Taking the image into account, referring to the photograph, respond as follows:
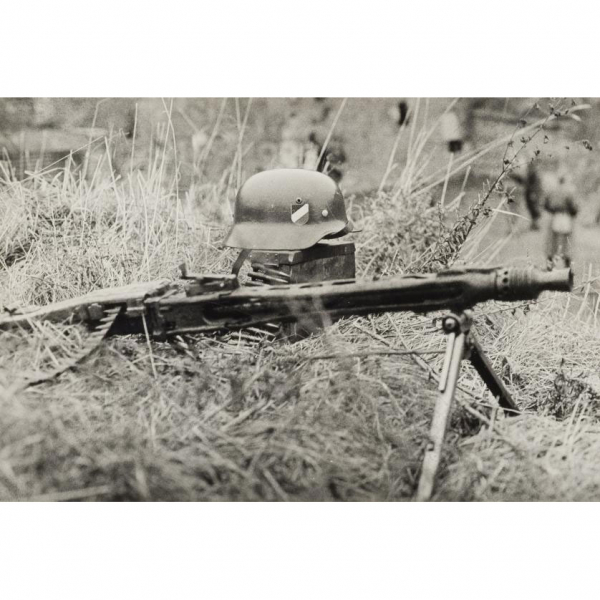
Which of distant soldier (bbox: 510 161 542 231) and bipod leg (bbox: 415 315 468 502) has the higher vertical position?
distant soldier (bbox: 510 161 542 231)

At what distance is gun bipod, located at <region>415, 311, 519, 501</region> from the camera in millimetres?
2598

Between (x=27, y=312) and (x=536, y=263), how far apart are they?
2.63 m

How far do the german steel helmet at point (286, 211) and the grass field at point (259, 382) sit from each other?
1.72 feet

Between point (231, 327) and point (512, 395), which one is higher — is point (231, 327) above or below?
above

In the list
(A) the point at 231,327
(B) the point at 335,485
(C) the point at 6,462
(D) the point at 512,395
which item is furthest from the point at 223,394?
(D) the point at 512,395

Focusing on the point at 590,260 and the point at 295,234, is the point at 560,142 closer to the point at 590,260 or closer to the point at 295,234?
the point at 590,260

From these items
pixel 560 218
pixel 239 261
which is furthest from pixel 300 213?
pixel 560 218

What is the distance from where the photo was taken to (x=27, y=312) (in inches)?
123

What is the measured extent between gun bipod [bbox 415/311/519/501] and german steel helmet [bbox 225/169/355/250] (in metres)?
0.95

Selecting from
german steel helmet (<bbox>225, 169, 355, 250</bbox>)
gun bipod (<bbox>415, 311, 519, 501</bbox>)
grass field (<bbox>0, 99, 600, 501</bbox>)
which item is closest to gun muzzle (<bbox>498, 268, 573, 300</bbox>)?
gun bipod (<bbox>415, 311, 519, 501</bbox>)

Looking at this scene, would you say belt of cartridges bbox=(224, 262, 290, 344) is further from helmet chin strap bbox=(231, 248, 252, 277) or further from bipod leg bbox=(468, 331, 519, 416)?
bipod leg bbox=(468, 331, 519, 416)

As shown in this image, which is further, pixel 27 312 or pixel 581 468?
pixel 27 312

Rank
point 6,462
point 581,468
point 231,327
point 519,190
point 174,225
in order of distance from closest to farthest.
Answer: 1. point 6,462
2. point 581,468
3. point 231,327
4. point 519,190
5. point 174,225

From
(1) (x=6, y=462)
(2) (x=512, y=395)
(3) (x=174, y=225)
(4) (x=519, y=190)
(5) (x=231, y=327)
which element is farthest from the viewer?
(3) (x=174, y=225)
